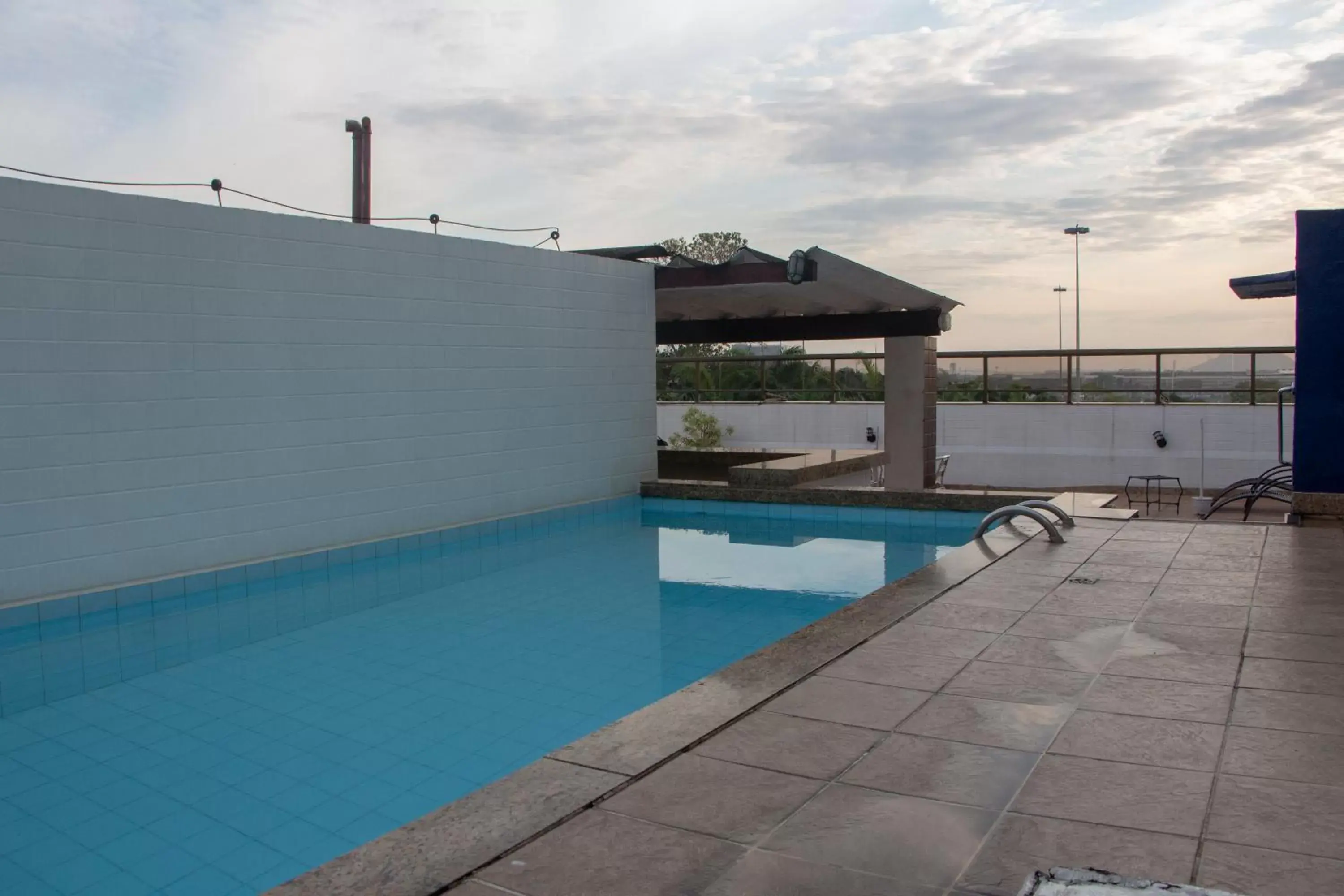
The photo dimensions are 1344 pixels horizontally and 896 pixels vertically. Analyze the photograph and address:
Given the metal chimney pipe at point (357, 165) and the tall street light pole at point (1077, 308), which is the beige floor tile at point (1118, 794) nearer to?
the metal chimney pipe at point (357, 165)

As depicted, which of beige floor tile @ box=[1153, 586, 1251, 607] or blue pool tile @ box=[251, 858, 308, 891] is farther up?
beige floor tile @ box=[1153, 586, 1251, 607]

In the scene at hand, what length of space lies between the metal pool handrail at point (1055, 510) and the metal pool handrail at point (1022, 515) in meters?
0.09

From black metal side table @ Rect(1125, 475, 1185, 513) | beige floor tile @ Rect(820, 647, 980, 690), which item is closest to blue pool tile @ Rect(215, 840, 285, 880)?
beige floor tile @ Rect(820, 647, 980, 690)

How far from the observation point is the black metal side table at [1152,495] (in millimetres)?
11008

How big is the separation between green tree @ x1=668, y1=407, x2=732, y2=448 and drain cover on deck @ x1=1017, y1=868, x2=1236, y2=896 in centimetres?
1371

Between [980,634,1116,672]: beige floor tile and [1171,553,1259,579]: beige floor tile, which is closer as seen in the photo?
[980,634,1116,672]: beige floor tile

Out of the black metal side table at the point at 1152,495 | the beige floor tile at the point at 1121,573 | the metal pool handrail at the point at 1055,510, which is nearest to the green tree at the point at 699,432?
the black metal side table at the point at 1152,495

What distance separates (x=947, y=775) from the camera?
2428 mm

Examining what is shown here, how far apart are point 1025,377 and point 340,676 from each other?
40.7 feet

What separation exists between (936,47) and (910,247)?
8.29 meters

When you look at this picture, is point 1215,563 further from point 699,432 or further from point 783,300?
point 699,432

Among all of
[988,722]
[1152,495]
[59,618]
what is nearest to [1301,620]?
[988,722]

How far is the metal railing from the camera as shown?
13391 millimetres

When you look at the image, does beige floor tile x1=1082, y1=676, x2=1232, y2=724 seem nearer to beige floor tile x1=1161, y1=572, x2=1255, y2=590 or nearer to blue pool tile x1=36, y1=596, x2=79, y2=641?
beige floor tile x1=1161, y1=572, x2=1255, y2=590
